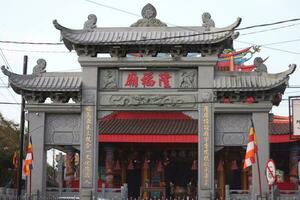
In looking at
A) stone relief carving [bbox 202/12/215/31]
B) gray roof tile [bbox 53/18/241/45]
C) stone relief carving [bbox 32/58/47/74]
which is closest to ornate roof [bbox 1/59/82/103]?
stone relief carving [bbox 32/58/47/74]

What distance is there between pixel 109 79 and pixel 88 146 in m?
2.50

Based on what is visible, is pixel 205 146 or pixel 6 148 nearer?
pixel 205 146

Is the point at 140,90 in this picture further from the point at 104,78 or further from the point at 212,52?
the point at 212,52

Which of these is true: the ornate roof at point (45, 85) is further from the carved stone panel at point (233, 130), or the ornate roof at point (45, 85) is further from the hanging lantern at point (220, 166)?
the hanging lantern at point (220, 166)

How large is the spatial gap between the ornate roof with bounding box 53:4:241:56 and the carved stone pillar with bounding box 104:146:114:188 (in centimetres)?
887

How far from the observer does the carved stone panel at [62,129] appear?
19.8 meters

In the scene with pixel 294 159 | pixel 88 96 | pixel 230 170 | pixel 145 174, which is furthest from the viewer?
pixel 230 170

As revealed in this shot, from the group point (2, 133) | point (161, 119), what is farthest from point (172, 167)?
point (2, 133)

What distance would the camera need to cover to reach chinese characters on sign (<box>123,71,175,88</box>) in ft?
63.8

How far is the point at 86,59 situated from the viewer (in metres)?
19.6

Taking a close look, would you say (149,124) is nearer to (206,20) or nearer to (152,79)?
(152,79)

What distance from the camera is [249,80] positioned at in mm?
19469

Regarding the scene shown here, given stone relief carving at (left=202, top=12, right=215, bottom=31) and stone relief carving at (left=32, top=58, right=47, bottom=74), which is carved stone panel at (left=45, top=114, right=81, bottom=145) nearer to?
stone relief carving at (left=32, top=58, right=47, bottom=74)

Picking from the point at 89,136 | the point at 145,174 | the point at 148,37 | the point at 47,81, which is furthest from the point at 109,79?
the point at 145,174
